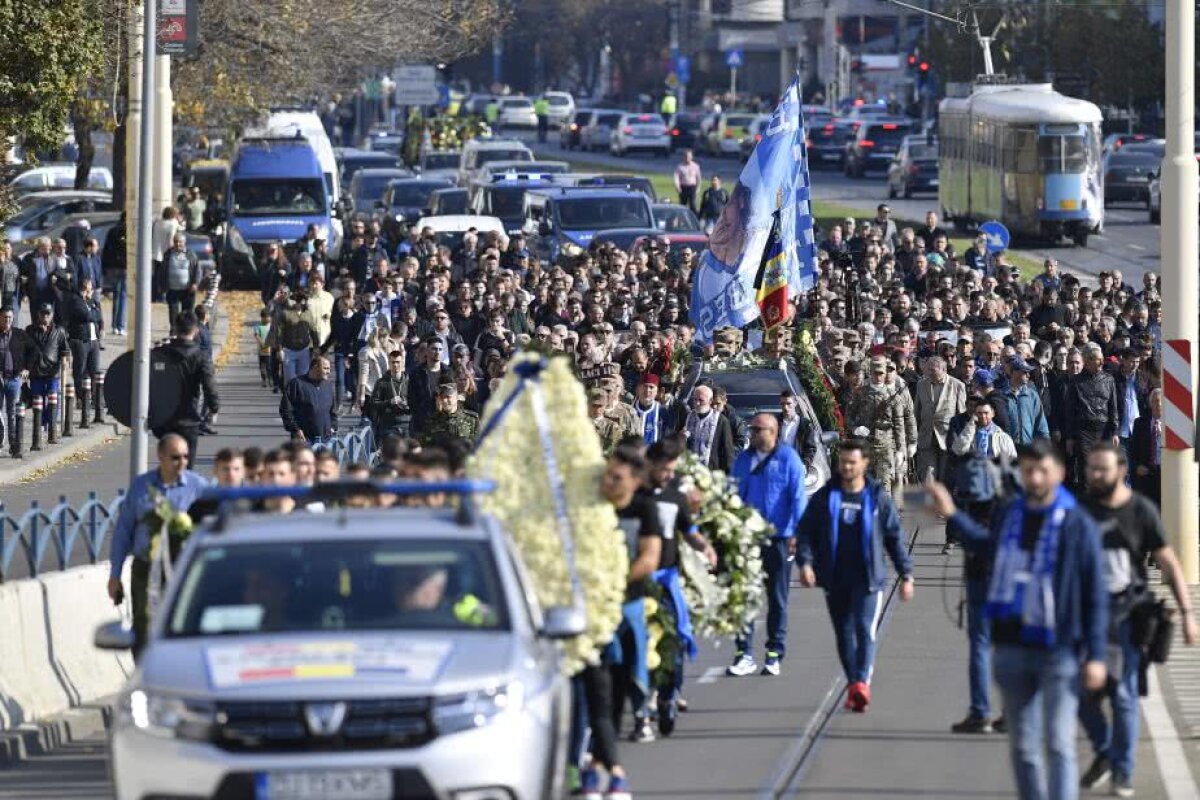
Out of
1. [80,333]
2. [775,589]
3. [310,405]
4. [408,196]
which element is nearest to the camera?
[775,589]

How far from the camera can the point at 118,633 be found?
11023 millimetres

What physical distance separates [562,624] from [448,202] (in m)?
38.6

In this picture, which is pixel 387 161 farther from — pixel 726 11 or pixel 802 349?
pixel 726 11

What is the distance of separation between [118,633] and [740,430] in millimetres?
12193

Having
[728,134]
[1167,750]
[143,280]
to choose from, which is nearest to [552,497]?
[1167,750]

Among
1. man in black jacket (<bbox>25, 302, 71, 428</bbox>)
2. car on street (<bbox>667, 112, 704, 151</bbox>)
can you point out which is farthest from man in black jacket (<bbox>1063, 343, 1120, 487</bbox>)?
car on street (<bbox>667, 112, 704, 151</bbox>)

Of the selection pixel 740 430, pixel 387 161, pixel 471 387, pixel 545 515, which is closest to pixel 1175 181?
pixel 740 430

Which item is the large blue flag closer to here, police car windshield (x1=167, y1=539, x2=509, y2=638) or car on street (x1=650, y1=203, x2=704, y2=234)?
police car windshield (x1=167, y1=539, x2=509, y2=638)

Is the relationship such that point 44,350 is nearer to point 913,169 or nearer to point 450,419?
point 450,419

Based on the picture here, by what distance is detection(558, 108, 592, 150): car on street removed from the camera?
311 ft

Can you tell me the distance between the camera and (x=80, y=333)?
30.7m

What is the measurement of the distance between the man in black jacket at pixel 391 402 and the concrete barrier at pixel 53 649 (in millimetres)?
8627

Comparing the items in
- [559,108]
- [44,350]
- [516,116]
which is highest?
[559,108]

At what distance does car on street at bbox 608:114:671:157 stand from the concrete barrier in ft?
239
